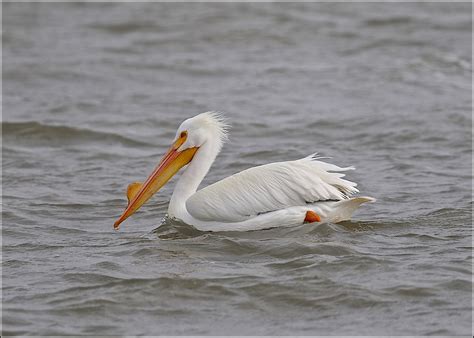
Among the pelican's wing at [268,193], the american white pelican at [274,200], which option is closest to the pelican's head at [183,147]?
the american white pelican at [274,200]

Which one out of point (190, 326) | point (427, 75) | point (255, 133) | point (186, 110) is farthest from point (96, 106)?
point (190, 326)

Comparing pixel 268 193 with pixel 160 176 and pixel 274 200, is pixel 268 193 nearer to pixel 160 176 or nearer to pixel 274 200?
pixel 274 200

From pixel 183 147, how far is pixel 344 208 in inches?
45.5

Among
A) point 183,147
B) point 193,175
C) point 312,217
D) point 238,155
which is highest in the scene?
point 183,147

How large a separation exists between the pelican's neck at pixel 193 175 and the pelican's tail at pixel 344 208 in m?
0.94

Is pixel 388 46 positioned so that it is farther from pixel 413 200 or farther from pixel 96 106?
pixel 413 200

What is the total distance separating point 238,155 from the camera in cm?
850

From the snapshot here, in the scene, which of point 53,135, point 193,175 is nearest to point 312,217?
point 193,175

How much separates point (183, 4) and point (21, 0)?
2534mm

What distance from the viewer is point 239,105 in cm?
1026

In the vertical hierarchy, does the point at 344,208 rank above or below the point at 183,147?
below

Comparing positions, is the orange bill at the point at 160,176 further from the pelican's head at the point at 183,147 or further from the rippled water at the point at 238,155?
the rippled water at the point at 238,155

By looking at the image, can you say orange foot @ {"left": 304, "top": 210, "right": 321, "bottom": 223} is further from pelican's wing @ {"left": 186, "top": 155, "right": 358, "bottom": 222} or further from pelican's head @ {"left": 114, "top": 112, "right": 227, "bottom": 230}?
pelican's head @ {"left": 114, "top": 112, "right": 227, "bottom": 230}

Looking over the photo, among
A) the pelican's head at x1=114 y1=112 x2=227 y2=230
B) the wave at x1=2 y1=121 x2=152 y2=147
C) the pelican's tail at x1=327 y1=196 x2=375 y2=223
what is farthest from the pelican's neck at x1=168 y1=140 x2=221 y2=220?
the wave at x1=2 y1=121 x2=152 y2=147
